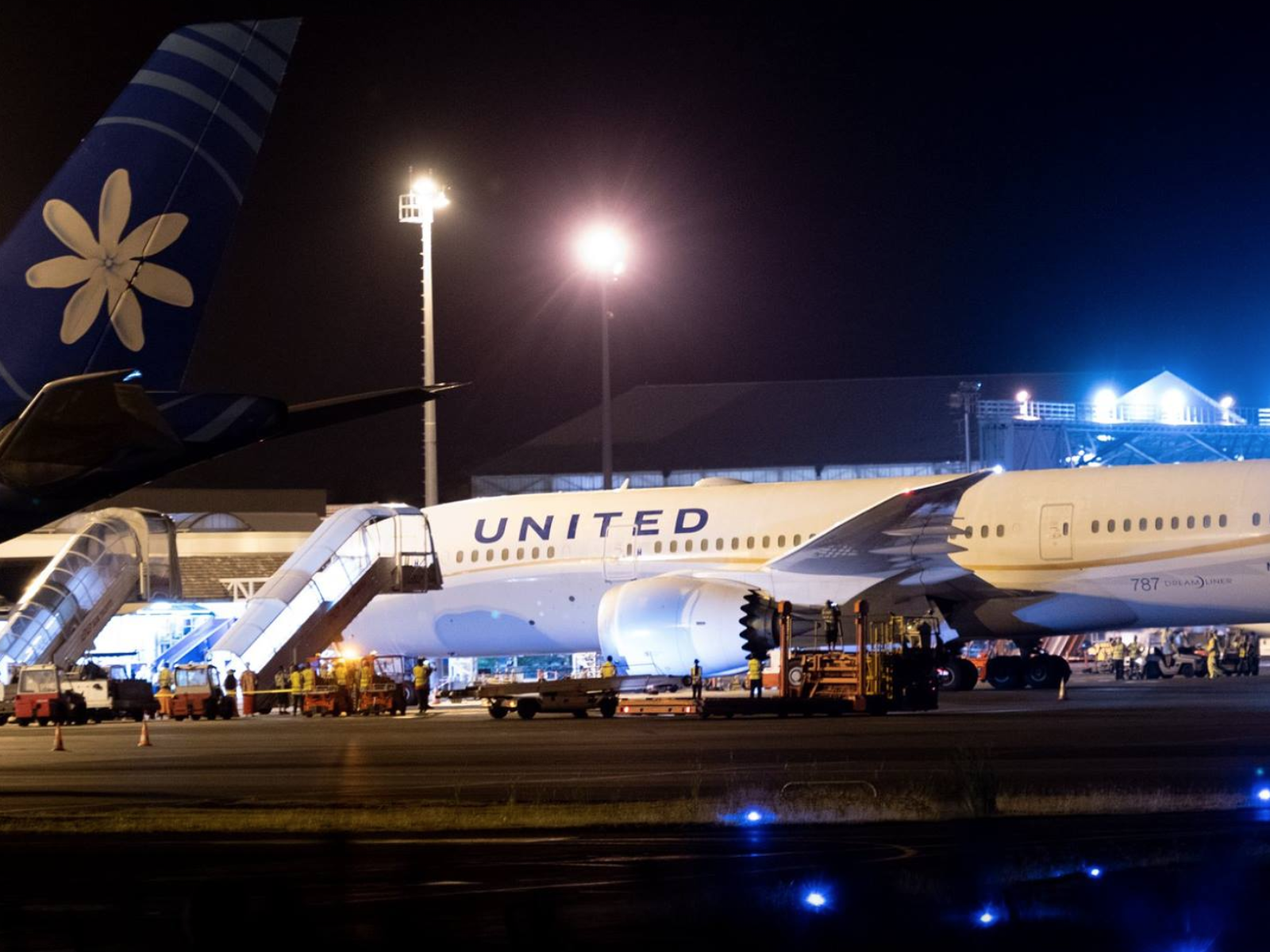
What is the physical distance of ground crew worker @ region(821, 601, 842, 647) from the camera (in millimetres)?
28453

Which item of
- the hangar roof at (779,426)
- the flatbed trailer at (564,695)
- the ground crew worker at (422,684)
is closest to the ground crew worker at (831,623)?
the flatbed trailer at (564,695)

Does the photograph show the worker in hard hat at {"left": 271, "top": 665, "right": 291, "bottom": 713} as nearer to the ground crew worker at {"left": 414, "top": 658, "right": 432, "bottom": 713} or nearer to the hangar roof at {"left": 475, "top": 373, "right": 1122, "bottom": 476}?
the ground crew worker at {"left": 414, "top": 658, "right": 432, "bottom": 713}

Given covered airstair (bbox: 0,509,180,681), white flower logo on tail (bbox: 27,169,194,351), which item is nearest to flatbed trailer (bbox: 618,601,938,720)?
covered airstair (bbox: 0,509,180,681)

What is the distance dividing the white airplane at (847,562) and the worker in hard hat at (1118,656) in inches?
350

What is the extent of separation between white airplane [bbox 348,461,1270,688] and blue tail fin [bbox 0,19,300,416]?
17.3m

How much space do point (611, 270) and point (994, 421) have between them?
69.4 feet

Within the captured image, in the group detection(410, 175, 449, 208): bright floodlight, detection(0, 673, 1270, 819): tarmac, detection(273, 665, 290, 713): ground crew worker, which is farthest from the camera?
detection(410, 175, 449, 208): bright floodlight

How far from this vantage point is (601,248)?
146ft

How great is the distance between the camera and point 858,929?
23.7 feet

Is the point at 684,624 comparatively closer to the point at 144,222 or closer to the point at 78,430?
the point at 144,222

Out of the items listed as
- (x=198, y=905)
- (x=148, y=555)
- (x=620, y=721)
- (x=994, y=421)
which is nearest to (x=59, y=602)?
(x=148, y=555)

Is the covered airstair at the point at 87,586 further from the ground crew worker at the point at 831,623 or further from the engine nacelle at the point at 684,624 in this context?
the ground crew worker at the point at 831,623

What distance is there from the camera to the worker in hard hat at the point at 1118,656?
141 feet

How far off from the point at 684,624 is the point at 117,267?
1758 centimetres
